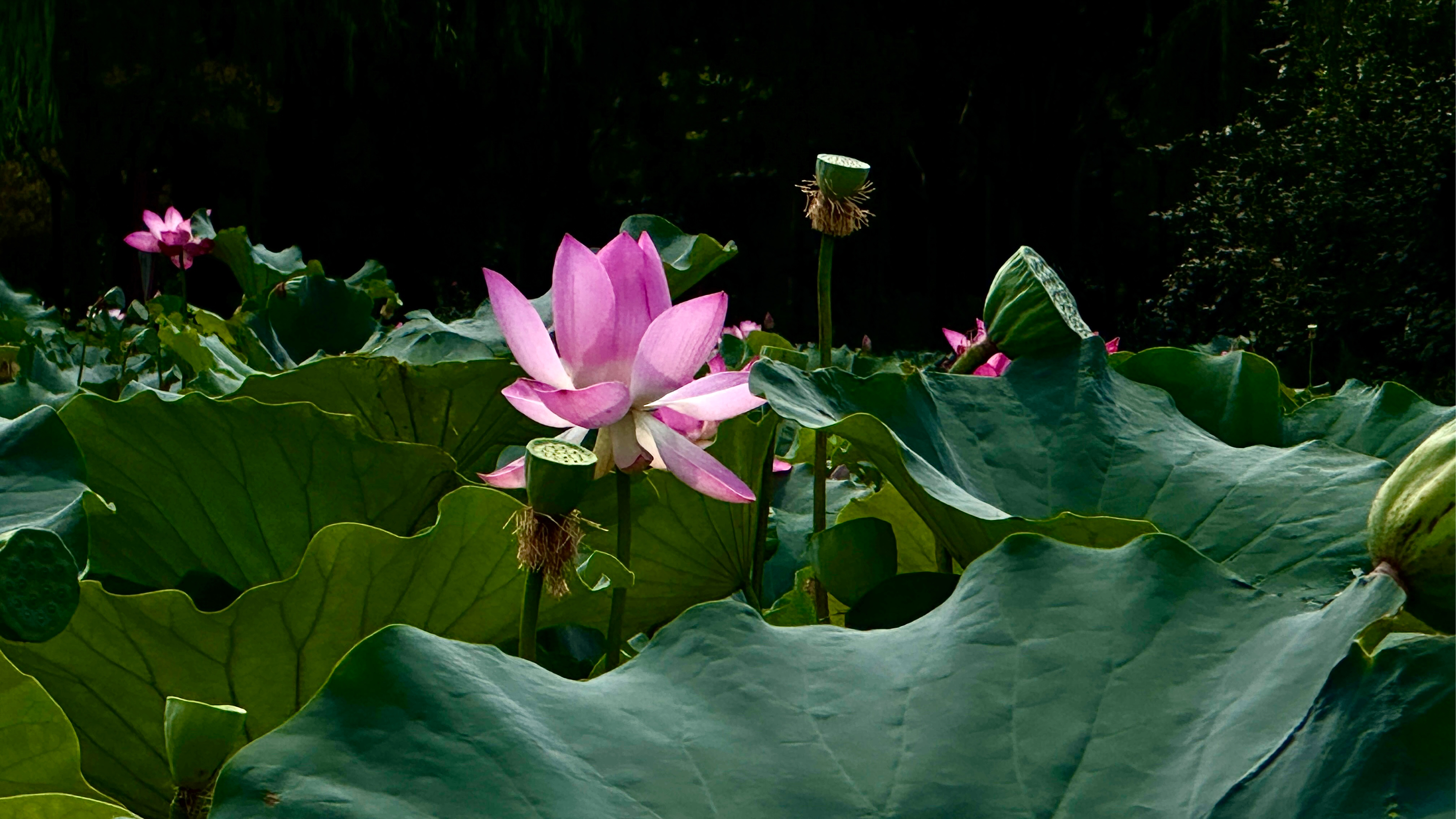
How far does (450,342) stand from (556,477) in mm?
565

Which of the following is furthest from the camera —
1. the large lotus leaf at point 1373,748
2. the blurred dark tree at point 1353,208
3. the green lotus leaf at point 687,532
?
the blurred dark tree at point 1353,208

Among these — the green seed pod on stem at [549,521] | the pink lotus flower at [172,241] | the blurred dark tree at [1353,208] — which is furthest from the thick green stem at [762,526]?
the blurred dark tree at [1353,208]

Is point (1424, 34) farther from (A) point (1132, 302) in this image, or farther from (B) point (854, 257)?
(B) point (854, 257)

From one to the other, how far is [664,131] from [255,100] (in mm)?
3071

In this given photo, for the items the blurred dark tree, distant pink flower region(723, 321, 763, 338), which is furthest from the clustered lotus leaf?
the blurred dark tree

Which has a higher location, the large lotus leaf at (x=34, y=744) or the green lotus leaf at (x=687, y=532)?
the large lotus leaf at (x=34, y=744)

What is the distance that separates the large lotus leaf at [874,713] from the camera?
11.9 inches

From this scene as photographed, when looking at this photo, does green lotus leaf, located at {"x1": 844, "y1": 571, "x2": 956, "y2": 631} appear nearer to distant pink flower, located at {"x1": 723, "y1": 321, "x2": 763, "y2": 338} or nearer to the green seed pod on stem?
the green seed pod on stem

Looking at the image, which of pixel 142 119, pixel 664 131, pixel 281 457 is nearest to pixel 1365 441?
pixel 281 457

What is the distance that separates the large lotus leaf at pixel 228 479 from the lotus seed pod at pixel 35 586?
0.83 ft

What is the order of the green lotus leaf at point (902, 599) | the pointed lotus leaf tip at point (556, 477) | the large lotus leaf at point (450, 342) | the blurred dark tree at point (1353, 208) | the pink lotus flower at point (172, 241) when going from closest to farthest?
the pointed lotus leaf tip at point (556, 477) → the green lotus leaf at point (902, 599) → the large lotus leaf at point (450, 342) → the pink lotus flower at point (172, 241) → the blurred dark tree at point (1353, 208)

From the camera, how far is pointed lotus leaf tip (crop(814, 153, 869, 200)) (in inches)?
26.9

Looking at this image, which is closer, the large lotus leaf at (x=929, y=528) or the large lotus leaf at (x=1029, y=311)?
the large lotus leaf at (x=929, y=528)

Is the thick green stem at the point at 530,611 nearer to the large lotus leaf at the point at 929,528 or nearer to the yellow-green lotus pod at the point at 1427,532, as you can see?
the large lotus leaf at the point at 929,528
